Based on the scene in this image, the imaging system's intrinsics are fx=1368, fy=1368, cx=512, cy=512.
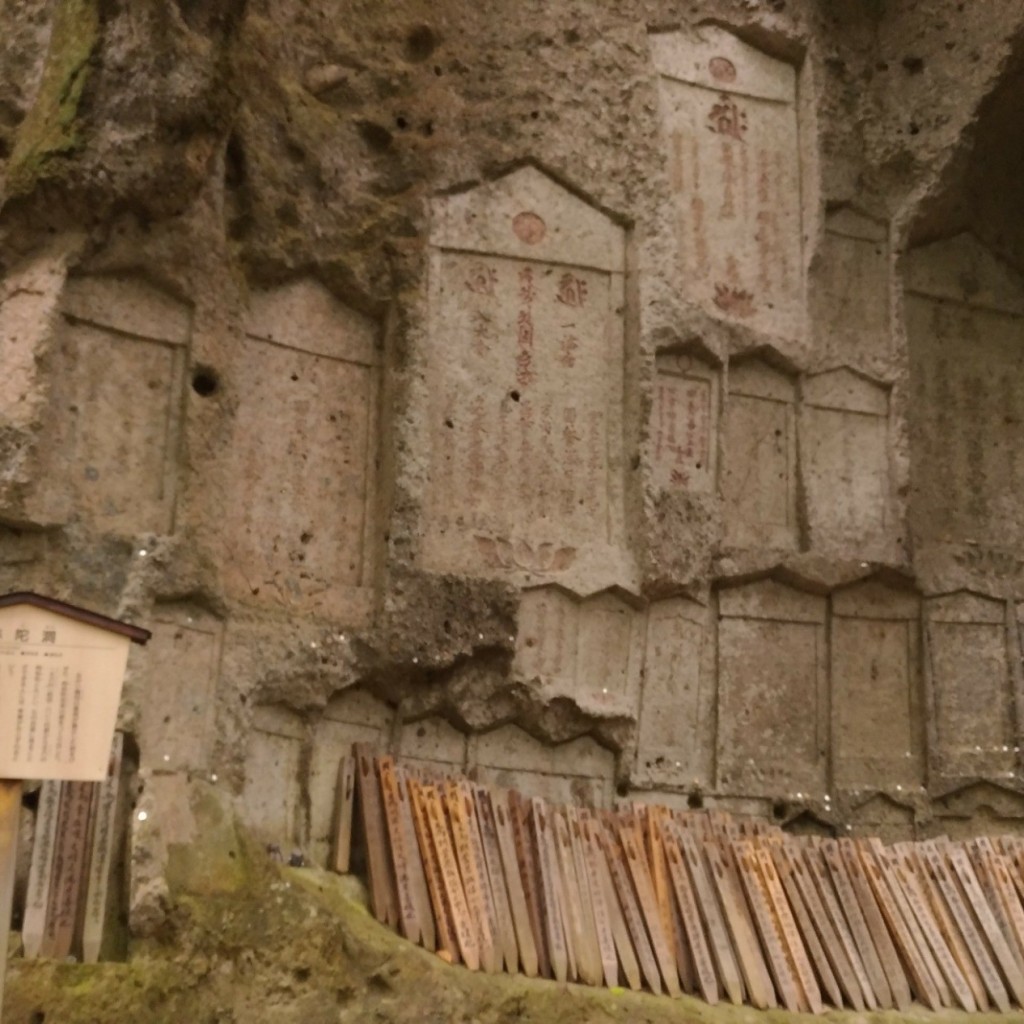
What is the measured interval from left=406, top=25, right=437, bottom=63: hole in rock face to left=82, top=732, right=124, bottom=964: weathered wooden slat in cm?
402

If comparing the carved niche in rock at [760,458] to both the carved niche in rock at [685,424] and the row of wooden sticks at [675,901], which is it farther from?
the row of wooden sticks at [675,901]

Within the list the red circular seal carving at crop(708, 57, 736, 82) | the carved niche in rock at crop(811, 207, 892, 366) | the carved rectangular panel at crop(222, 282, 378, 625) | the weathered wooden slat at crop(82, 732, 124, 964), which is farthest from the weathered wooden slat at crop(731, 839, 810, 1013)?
the red circular seal carving at crop(708, 57, 736, 82)

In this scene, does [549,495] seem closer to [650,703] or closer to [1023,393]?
[650,703]

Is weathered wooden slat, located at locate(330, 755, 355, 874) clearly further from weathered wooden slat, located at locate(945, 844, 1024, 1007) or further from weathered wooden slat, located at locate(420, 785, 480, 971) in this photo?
weathered wooden slat, located at locate(945, 844, 1024, 1007)

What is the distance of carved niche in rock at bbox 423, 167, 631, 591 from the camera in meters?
6.66

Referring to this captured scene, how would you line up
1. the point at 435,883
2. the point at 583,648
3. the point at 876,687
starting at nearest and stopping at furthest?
1. the point at 435,883
2. the point at 583,648
3. the point at 876,687

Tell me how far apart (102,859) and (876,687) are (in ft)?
14.5

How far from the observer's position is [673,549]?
6918mm

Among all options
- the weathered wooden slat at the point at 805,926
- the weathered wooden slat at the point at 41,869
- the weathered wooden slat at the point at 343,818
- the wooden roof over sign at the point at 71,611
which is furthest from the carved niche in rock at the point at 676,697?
the wooden roof over sign at the point at 71,611

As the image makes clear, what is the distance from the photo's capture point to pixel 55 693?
142 inches

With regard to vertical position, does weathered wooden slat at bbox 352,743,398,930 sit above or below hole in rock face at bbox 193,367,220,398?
below

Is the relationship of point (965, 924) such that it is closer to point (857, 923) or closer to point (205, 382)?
point (857, 923)

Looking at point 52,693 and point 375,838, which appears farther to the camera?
point 375,838

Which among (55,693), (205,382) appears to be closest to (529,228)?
(205,382)
